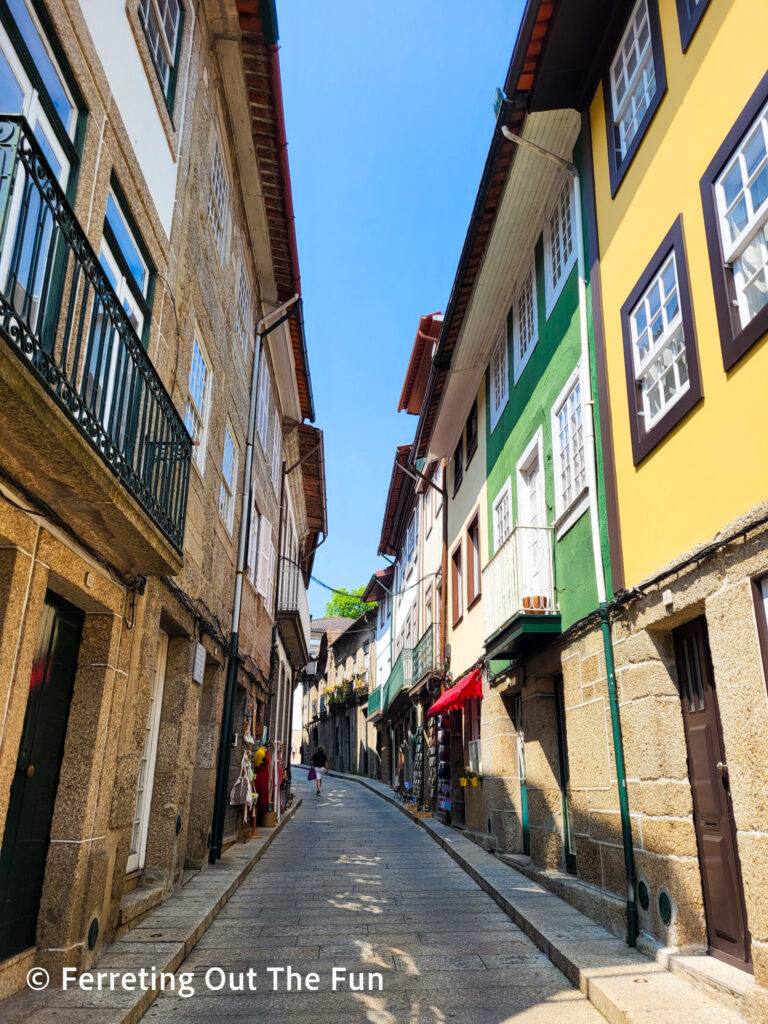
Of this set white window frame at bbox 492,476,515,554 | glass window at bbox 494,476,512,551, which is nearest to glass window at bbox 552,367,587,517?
white window frame at bbox 492,476,515,554

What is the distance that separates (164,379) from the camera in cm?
714

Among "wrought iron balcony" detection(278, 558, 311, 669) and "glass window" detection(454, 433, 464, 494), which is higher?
"glass window" detection(454, 433, 464, 494)

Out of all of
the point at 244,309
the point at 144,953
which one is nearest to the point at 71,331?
the point at 144,953

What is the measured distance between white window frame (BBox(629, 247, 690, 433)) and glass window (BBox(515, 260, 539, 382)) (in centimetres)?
317

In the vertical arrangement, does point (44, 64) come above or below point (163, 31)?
below

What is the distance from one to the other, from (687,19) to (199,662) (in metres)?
7.53

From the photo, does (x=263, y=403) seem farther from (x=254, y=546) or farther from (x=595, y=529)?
(x=595, y=529)

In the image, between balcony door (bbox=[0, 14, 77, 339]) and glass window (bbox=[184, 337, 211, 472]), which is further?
glass window (bbox=[184, 337, 211, 472])

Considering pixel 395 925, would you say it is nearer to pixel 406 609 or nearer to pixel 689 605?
pixel 689 605

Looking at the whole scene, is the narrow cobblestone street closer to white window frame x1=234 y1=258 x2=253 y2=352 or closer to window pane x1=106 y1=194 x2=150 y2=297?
window pane x1=106 y1=194 x2=150 y2=297

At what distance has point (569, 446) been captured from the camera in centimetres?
845

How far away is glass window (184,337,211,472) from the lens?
8.69 m

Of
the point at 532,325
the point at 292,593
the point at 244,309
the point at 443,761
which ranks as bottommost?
the point at 443,761

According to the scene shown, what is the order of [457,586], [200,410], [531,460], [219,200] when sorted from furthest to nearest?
[457,586] → [531,460] → [219,200] → [200,410]
